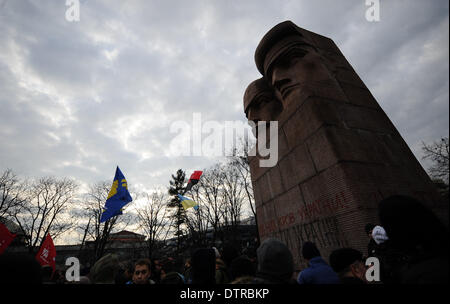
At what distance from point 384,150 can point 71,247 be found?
6397 centimetres

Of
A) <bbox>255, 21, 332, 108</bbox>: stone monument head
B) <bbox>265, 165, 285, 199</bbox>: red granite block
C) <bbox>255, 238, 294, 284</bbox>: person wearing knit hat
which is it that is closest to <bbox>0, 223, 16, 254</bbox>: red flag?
<bbox>265, 165, 285, 199</bbox>: red granite block

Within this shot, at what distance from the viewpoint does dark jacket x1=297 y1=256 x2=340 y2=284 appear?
2.34 m

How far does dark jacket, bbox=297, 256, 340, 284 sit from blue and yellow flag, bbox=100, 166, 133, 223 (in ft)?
20.3

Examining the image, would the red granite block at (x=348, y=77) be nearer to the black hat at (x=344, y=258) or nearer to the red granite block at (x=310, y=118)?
the red granite block at (x=310, y=118)

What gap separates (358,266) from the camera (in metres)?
3.35

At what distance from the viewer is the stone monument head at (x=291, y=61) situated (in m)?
6.06

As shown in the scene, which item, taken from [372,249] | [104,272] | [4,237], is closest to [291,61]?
[372,249]

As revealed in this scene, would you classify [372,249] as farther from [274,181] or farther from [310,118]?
[274,181]

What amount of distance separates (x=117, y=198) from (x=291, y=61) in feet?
24.8

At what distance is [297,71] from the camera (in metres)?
6.25

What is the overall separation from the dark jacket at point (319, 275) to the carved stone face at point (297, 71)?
4561mm

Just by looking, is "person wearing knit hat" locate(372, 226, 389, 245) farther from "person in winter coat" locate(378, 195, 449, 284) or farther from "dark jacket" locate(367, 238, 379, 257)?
"person in winter coat" locate(378, 195, 449, 284)
